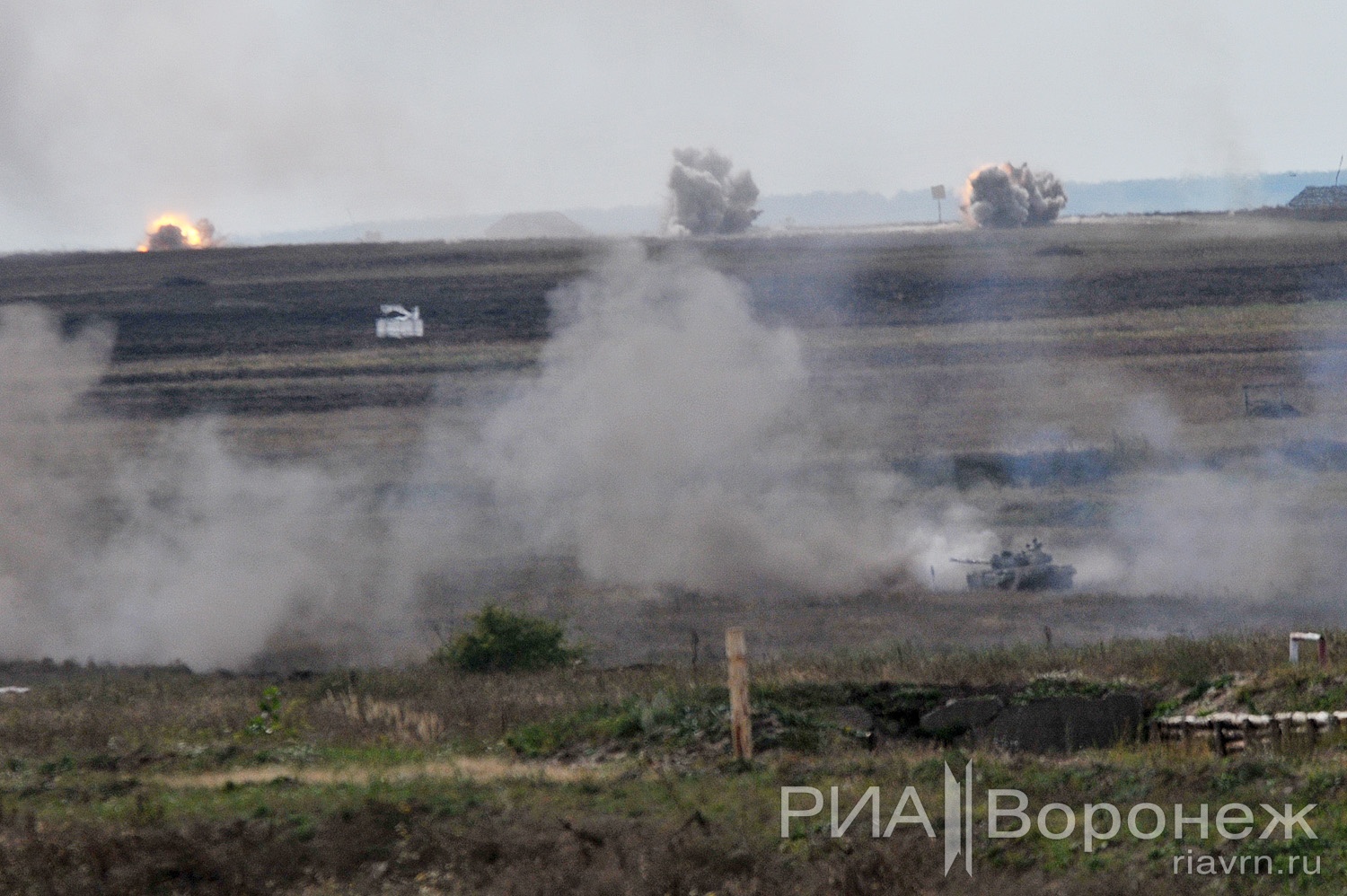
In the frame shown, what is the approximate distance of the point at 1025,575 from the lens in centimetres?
3216

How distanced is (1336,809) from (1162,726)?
5192 mm

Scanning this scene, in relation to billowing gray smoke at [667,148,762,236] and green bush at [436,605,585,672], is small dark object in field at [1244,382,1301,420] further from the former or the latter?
billowing gray smoke at [667,148,762,236]

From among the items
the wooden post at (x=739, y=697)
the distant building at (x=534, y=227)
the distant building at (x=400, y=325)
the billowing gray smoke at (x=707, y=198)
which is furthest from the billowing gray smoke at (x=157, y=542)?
the distant building at (x=534, y=227)

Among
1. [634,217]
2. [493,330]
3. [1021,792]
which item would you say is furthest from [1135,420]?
[634,217]

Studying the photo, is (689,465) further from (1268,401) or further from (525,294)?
(525,294)

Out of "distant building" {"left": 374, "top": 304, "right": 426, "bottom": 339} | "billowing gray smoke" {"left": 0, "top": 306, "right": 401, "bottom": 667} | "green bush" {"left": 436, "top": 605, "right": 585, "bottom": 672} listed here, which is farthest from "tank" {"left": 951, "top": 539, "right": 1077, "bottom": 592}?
"distant building" {"left": 374, "top": 304, "right": 426, "bottom": 339}

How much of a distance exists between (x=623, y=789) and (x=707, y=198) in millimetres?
86732

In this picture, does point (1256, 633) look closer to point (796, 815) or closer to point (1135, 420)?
point (796, 815)

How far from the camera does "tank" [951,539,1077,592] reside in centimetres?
3206

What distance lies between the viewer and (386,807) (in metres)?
12.1

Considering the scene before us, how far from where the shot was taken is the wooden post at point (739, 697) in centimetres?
1361

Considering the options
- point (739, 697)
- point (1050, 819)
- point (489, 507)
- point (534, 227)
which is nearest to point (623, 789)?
point (739, 697)

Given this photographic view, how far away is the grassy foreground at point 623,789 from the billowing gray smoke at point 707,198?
259 feet

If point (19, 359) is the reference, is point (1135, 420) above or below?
below
